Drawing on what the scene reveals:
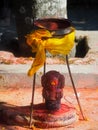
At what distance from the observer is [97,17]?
37.2 feet

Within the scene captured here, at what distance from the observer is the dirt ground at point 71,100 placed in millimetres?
5938

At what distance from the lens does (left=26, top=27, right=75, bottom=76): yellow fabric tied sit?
5.63 m

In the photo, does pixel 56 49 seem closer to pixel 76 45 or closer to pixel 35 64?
pixel 35 64

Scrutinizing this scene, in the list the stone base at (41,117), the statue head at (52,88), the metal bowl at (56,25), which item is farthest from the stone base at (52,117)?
the metal bowl at (56,25)

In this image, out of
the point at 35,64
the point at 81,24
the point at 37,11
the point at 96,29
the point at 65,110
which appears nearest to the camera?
the point at 35,64

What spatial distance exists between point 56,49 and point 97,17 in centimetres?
581

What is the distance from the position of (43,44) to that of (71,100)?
1.44 metres

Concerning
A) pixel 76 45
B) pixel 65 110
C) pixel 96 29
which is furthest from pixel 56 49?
pixel 96 29

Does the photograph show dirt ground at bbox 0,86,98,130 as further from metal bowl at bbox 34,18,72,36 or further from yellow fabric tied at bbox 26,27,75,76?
metal bowl at bbox 34,18,72,36

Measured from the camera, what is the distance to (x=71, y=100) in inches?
268

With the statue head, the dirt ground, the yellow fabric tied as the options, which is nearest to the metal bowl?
the yellow fabric tied

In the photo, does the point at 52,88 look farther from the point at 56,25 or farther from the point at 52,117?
the point at 56,25

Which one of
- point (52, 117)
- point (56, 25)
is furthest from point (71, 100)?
point (56, 25)

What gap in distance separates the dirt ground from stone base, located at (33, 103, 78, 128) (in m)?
0.07
